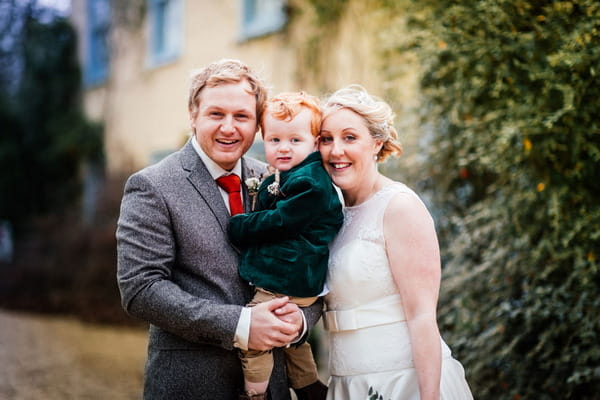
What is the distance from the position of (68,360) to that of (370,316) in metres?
5.70

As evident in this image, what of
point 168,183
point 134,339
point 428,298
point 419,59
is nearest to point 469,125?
point 419,59

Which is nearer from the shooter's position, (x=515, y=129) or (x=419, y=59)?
(x=515, y=129)

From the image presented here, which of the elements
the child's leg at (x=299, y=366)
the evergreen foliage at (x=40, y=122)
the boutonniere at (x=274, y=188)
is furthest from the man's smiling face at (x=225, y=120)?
the evergreen foliage at (x=40, y=122)

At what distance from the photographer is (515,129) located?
333cm

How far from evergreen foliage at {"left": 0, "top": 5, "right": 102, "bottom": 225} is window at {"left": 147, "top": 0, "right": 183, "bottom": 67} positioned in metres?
2.98

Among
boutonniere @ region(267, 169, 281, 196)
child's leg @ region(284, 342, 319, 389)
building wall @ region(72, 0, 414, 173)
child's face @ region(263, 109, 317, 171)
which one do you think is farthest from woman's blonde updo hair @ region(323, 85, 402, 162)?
building wall @ region(72, 0, 414, 173)

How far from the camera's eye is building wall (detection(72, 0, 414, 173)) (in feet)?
21.6

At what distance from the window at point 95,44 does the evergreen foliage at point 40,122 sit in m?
0.52

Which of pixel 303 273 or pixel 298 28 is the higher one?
pixel 298 28

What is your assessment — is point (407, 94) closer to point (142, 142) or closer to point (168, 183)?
point (168, 183)

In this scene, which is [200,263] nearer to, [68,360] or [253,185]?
[253,185]

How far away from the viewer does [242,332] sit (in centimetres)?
220

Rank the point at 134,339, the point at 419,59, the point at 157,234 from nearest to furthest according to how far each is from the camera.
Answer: the point at 157,234 → the point at 419,59 → the point at 134,339

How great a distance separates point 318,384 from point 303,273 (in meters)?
0.68
